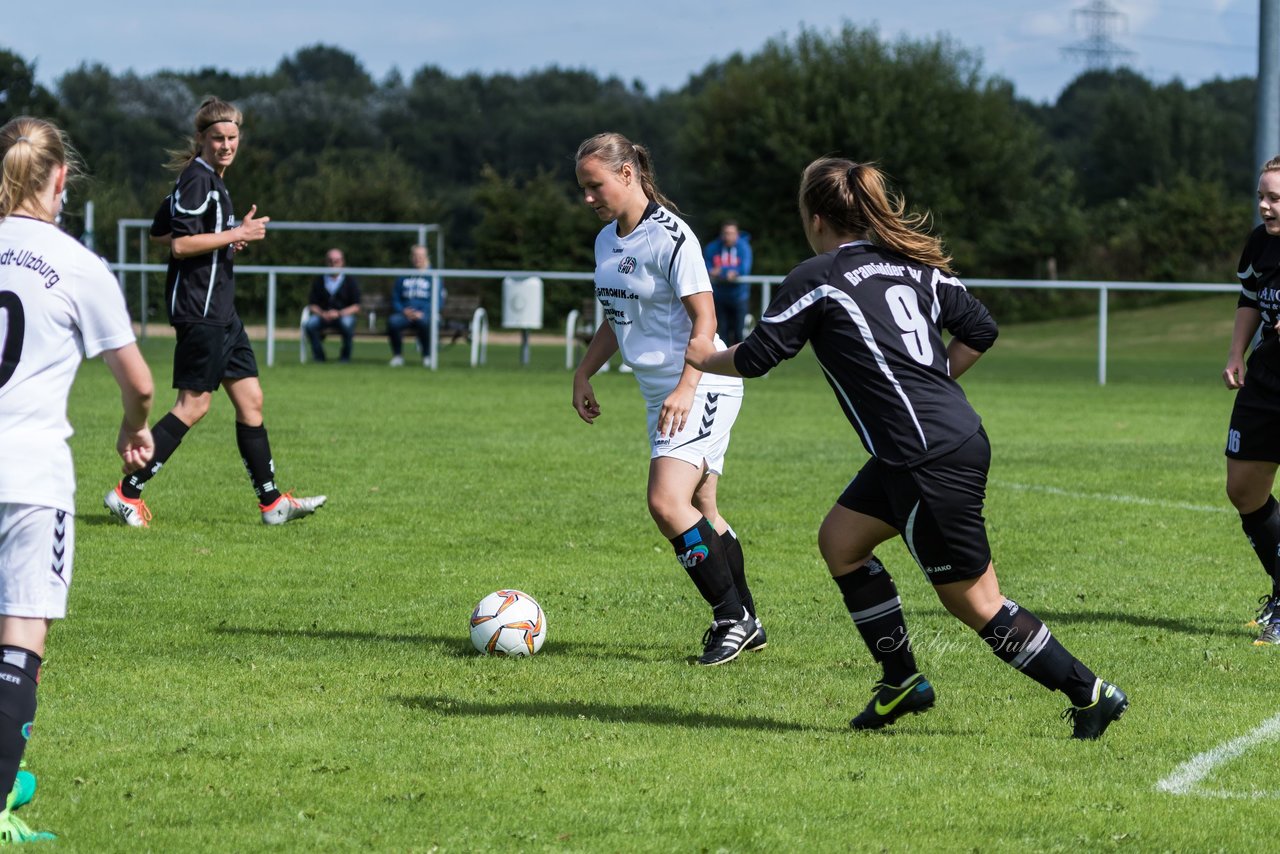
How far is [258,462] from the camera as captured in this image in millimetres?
8609

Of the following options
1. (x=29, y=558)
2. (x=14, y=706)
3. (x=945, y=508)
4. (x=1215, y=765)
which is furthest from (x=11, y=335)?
(x=1215, y=765)

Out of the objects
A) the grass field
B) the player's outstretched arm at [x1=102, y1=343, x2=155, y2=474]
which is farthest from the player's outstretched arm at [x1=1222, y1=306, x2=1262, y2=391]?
the player's outstretched arm at [x1=102, y1=343, x2=155, y2=474]

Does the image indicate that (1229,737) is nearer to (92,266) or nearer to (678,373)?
(678,373)

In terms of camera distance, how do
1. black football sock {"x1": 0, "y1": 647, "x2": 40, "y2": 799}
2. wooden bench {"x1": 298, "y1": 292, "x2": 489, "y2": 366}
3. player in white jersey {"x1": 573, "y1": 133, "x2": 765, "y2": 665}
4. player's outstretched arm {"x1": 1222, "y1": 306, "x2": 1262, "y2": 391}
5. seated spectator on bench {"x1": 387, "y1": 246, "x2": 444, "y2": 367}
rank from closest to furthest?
black football sock {"x1": 0, "y1": 647, "x2": 40, "y2": 799}
player in white jersey {"x1": 573, "y1": 133, "x2": 765, "y2": 665}
player's outstretched arm {"x1": 1222, "y1": 306, "x2": 1262, "y2": 391}
seated spectator on bench {"x1": 387, "y1": 246, "x2": 444, "y2": 367}
wooden bench {"x1": 298, "y1": 292, "x2": 489, "y2": 366}

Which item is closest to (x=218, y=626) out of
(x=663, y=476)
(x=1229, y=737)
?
(x=663, y=476)

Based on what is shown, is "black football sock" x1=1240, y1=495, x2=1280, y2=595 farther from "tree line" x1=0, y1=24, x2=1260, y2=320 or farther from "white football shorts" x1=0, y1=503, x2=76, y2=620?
"tree line" x1=0, y1=24, x2=1260, y2=320

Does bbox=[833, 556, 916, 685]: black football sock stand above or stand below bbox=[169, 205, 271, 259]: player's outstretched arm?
below

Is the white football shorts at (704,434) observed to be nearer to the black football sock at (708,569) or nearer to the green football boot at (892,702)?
the black football sock at (708,569)

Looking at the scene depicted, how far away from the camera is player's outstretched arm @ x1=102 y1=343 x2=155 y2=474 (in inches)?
145

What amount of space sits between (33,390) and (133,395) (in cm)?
25

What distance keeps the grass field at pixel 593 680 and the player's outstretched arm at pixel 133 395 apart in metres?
0.88

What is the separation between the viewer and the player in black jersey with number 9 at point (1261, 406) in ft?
20.5

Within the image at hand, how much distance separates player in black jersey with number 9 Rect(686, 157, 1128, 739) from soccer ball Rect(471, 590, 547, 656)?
1.53 m

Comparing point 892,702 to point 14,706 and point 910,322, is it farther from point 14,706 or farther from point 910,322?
point 14,706
